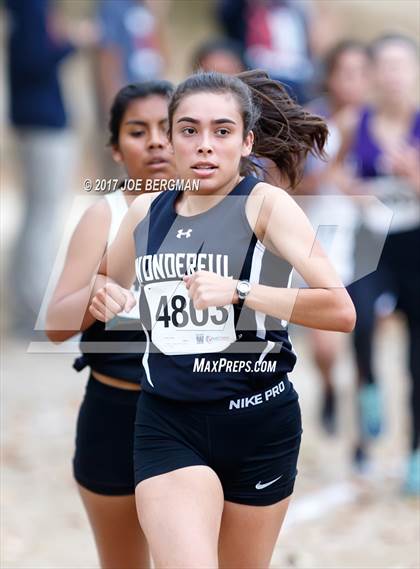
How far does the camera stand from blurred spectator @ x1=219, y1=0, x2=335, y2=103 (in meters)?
8.66

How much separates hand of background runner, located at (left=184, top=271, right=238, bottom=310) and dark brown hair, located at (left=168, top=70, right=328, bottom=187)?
54cm

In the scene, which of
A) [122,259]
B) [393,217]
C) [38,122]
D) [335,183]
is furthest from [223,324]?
[38,122]

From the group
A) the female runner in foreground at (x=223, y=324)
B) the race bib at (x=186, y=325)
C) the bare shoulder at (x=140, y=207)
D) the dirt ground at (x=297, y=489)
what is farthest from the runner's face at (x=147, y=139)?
the dirt ground at (x=297, y=489)

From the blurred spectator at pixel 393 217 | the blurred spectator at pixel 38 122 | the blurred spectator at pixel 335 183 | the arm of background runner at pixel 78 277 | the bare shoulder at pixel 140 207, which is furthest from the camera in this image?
the blurred spectator at pixel 38 122

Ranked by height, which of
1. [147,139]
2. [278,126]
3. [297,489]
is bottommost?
[297,489]

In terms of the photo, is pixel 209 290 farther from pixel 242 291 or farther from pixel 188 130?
pixel 188 130

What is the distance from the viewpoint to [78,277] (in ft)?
11.4

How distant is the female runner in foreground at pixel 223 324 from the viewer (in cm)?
292

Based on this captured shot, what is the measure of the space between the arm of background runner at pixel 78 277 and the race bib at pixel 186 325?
1.27ft

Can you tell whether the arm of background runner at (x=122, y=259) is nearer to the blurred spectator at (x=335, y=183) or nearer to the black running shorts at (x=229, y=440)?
the black running shorts at (x=229, y=440)

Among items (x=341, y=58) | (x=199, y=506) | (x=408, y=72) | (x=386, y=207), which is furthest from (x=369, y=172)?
(x=199, y=506)

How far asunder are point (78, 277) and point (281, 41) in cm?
569

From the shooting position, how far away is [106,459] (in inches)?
141

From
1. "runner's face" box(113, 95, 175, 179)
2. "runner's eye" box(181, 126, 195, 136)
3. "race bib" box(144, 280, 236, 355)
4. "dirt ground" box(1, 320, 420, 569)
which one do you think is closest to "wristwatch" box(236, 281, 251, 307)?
"race bib" box(144, 280, 236, 355)
